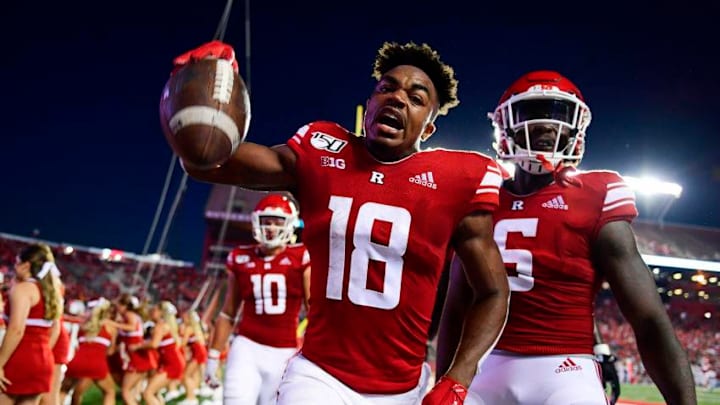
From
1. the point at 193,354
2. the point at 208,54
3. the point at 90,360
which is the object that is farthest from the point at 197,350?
the point at 208,54

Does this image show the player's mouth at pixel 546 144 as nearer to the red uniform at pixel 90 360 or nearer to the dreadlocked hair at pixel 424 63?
the dreadlocked hair at pixel 424 63

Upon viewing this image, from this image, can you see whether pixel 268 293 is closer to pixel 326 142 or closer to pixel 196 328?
pixel 326 142

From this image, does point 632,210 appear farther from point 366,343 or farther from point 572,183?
point 366,343

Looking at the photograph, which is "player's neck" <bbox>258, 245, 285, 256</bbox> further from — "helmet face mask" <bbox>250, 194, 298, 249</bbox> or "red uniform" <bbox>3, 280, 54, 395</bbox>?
"red uniform" <bbox>3, 280, 54, 395</bbox>

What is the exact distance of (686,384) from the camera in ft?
7.86

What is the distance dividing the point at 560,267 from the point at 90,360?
663 cm

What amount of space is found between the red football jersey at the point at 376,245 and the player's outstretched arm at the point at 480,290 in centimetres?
7

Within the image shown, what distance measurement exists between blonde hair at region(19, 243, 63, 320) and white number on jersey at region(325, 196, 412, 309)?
4337 millimetres

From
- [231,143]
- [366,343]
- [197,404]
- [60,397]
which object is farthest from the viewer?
[197,404]

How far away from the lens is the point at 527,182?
276cm

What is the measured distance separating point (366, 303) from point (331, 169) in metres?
0.48

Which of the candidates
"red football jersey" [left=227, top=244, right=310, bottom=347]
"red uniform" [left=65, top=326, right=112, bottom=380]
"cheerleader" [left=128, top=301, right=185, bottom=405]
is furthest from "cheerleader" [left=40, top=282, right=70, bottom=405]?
"red football jersey" [left=227, top=244, right=310, bottom=347]

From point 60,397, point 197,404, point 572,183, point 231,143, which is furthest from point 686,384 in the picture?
point 197,404

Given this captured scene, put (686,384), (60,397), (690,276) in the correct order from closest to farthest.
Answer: (686,384) → (690,276) → (60,397)
